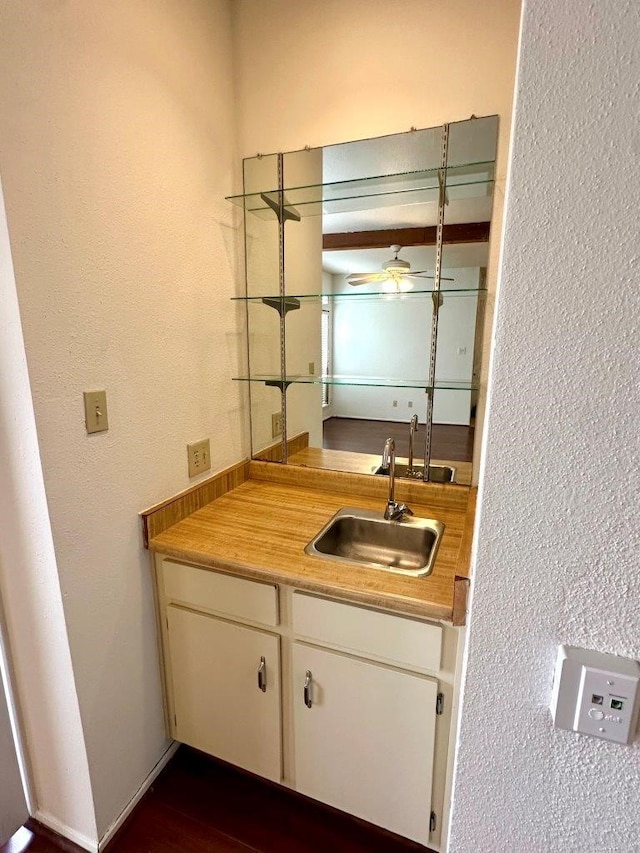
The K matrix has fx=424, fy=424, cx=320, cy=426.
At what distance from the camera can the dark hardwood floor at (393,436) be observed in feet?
5.27

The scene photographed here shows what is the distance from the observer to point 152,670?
4.65ft

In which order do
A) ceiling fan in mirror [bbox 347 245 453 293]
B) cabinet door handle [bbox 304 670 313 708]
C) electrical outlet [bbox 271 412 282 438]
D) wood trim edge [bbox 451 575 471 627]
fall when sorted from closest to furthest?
wood trim edge [bbox 451 575 471 627] → cabinet door handle [bbox 304 670 313 708] → ceiling fan in mirror [bbox 347 245 453 293] → electrical outlet [bbox 271 412 282 438]

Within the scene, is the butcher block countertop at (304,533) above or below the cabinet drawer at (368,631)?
above

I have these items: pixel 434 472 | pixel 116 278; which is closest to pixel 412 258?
pixel 434 472

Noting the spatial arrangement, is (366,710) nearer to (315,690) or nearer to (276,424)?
(315,690)

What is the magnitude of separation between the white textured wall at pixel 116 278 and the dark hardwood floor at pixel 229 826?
0.11 meters

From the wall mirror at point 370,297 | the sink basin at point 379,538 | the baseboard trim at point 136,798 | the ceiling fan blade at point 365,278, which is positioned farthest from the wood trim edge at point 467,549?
the baseboard trim at point 136,798

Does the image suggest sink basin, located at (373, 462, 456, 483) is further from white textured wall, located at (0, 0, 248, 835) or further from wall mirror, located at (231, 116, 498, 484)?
white textured wall, located at (0, 0, 248, 835)

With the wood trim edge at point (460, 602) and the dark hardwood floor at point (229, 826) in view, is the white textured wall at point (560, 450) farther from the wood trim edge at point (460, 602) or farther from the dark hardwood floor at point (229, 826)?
the dark hardwood floor at point (229, 826)

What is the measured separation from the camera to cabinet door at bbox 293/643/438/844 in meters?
1.12

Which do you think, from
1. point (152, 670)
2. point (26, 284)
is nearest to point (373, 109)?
point (26, 284)

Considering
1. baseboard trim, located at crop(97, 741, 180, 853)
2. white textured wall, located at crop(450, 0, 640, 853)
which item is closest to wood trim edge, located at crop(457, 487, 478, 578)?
white textured wall, located at crop(450, 0, 640, 853)

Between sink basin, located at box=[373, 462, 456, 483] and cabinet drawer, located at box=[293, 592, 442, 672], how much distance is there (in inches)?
26.0

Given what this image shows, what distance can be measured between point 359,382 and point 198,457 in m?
0.71
